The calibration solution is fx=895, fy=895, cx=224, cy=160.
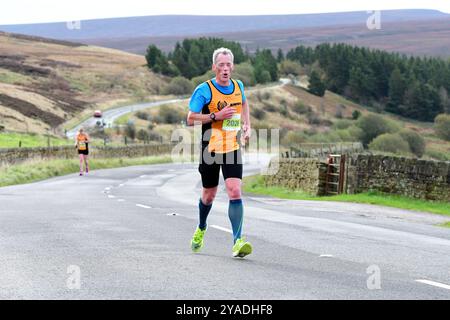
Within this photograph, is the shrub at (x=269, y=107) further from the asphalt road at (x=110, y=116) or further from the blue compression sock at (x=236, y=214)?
the blue compression sock at (x=236, y=214)

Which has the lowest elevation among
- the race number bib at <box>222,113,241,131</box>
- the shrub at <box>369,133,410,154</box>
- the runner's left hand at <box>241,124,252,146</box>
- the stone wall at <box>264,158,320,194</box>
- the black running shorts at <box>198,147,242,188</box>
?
the shrub at <box>369,133,410,154</box>

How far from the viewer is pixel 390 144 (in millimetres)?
99750

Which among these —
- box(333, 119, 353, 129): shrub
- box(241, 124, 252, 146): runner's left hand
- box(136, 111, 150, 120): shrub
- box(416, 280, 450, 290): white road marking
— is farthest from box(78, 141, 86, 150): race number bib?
box(333, 119, 353, 129): shrub

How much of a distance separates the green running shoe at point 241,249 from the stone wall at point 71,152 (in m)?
28.1

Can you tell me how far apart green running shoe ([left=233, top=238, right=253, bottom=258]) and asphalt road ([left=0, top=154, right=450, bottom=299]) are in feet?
0.32

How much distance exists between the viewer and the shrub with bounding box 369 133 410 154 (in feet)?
323

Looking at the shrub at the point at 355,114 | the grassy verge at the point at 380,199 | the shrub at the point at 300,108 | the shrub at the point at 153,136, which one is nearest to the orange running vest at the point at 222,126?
the grassy verge at the point at 380,199

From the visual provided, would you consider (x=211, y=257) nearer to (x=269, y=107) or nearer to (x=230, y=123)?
(x=230, y=123)

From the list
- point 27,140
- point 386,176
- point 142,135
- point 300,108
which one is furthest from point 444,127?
point 386,176

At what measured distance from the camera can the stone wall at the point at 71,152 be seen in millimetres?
38078

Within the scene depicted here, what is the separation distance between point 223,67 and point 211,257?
2.05 metres

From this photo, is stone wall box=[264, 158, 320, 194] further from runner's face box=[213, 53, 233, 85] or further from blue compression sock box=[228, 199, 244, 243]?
runner's face box=[213, 53, 233, 85]
